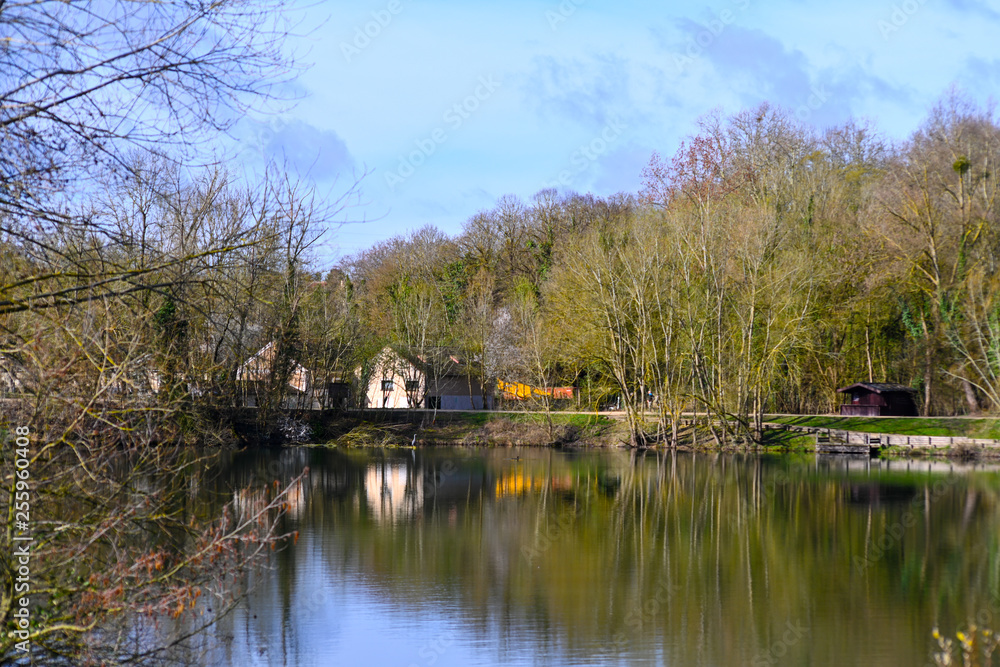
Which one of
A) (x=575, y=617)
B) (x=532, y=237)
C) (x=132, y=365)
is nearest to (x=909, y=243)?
(x=532, y=237)

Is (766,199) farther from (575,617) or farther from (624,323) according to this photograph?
(575,617)

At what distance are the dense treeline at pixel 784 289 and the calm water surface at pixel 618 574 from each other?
11730 mm

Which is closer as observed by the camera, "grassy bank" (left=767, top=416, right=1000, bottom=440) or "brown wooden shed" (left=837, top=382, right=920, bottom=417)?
"grassy bank" (left=767, top=416, right=1000, bottom=440)

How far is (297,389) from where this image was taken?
1688 inches

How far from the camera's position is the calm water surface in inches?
412

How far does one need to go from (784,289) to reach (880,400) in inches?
292

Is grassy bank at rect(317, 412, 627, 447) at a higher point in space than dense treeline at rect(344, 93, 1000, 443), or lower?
lower

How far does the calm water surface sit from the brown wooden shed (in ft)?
43.3

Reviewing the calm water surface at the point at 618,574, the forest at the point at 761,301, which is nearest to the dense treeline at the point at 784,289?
A: the forest at the point at 761,301

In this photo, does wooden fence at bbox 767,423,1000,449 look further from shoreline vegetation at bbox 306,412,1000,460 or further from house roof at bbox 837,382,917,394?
house roof at bbox 837,382,917,394

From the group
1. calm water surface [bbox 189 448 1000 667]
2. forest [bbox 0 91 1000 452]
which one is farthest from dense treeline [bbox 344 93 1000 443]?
calm water surface [bbox 189 448 1000 667]

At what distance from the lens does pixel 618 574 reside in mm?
14227

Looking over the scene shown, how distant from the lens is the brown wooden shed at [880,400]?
39.8m

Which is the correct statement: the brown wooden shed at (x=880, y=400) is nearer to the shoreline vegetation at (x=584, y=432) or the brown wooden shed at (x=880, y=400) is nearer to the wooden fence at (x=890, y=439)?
the shoreline vegetation at (x=584, y=432)
